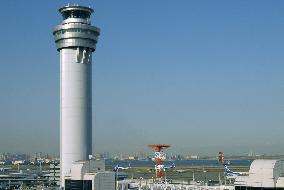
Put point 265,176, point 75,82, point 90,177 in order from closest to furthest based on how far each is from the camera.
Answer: point 265,176, point 90,177, point 75,82

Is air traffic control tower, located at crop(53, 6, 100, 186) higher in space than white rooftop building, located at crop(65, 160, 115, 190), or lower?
higher

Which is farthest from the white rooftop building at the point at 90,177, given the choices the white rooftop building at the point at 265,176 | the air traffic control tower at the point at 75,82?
the white rooftop building at the point at 265,176

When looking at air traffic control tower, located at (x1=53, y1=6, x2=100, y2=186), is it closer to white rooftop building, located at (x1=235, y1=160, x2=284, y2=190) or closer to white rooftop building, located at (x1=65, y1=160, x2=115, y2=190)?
white rooftop building, located at (x1=65, y1=160, x2=115, y2=190)

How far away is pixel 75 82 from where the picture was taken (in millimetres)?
120312

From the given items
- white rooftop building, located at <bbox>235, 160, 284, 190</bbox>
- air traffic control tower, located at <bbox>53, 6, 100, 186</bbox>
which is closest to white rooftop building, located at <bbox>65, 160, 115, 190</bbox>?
air traffic control tower, located at <bbox>53, 6, 100, 186</bbox>

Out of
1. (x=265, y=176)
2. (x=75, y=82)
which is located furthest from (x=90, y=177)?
(x=265, y=176)

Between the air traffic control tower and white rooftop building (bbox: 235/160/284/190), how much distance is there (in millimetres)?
57273

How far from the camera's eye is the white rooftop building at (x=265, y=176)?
66562 mm

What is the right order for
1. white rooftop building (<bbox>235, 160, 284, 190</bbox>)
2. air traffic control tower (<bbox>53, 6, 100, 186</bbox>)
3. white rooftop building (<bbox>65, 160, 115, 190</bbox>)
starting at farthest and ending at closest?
air traffic control tower (<bbox>53, 6, 100, 186</bbox>) → white rooftop building (<bbox>65, 160, 115, 190</bbox>) → white rooftop building (<bbox>235, 160, 284, 190</bbox>)

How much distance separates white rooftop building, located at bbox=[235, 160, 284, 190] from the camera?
66.6 metres

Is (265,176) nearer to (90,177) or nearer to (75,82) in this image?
(90,177)

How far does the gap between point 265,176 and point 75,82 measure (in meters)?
65.0

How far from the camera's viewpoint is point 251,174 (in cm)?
6875

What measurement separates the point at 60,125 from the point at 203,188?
154 ft
